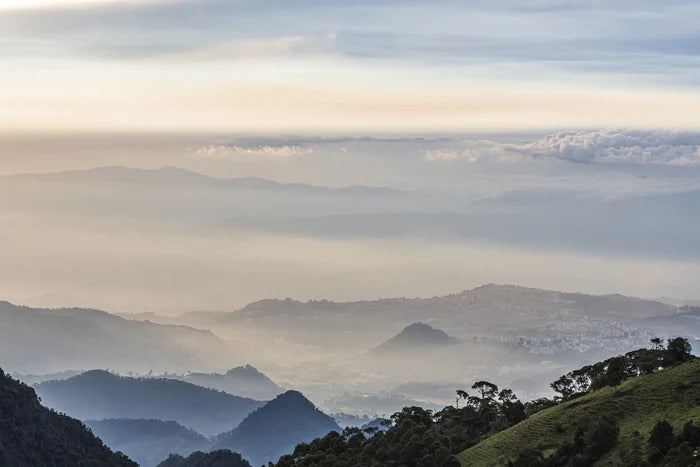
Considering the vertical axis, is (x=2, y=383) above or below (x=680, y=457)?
above

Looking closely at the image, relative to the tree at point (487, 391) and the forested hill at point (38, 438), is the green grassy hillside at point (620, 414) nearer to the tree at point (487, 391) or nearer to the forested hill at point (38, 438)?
the tree at point (487, 391)

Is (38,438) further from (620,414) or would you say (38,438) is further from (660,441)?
(660,441)

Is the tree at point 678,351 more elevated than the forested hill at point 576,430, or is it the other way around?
the tree at point 678,351

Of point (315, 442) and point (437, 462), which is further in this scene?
point (315, 442)

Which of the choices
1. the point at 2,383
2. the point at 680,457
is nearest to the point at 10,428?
the point at 2,383

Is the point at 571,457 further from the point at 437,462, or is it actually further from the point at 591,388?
the point at 591,388

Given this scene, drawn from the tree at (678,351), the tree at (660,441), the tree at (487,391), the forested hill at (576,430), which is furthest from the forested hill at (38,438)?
the tree at (660,441)

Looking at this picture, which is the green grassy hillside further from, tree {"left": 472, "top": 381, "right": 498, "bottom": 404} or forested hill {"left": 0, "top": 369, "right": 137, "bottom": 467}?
forested hill {"left": 0, "top": 369, "right": 137, "bottom": 467}

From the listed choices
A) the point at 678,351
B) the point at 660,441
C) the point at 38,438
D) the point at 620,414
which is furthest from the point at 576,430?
the point at 38,438
